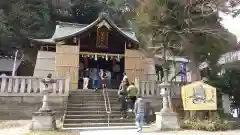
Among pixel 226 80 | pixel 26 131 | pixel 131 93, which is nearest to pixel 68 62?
pixel 131 93

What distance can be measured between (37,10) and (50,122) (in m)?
20.2

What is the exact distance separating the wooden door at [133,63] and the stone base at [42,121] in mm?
8694

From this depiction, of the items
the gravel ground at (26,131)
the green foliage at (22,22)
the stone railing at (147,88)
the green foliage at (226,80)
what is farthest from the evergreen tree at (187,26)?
the green foliage at (22,22)

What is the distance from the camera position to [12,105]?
47.2 ft

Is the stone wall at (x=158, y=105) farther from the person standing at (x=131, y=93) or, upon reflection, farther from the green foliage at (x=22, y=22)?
the green foliage at (x=22, y=22)

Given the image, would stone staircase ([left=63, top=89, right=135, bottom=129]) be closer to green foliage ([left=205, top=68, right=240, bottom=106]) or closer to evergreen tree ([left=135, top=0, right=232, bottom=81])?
evergreen tree ([left=135, top=0, right=232, bottom=81])

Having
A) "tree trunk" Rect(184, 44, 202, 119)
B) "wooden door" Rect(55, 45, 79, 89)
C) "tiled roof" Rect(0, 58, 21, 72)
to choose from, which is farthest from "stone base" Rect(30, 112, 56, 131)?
"tiled roof" Rect(0, 58, 21, 72)

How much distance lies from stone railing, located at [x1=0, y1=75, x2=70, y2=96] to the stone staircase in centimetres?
84

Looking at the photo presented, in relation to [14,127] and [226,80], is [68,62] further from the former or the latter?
[226,80]

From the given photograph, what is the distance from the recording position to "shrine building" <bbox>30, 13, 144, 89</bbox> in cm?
1864

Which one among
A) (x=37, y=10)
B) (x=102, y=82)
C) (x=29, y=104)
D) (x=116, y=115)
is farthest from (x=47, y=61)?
(x=37, y=10)

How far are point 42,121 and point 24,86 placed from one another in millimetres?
3469

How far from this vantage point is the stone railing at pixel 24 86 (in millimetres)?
14352

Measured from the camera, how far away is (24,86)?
14.4 metres
